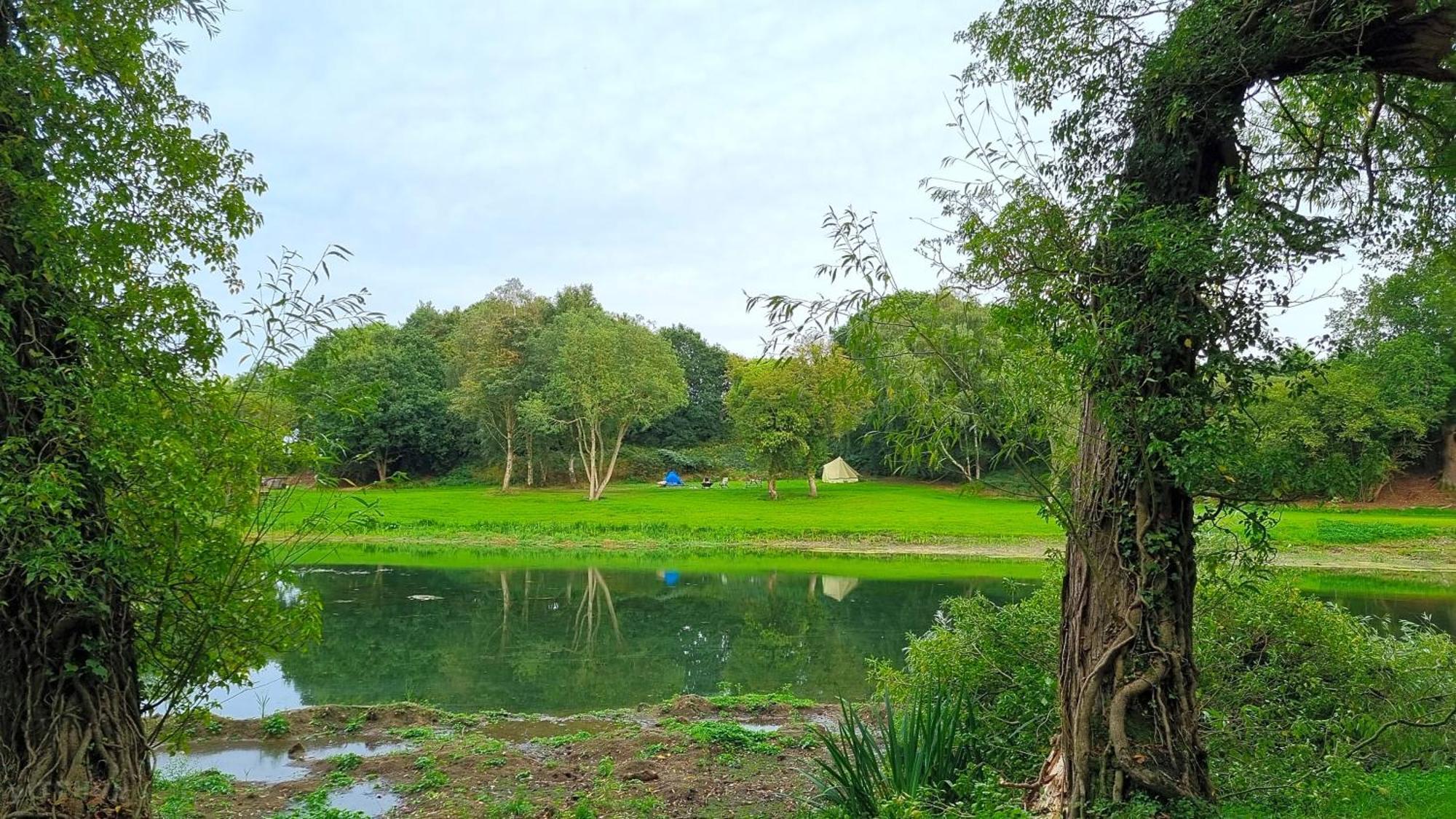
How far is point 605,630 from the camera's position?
1531cm

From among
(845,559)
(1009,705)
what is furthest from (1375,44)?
(845,559)

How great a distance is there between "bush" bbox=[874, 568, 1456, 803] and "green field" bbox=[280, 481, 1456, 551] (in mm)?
17434

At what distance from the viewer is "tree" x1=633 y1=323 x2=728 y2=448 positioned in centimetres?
5447

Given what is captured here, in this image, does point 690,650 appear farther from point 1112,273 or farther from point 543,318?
point 543,318

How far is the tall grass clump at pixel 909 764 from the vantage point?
5.28 metres

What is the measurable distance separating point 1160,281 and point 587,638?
1215 cm

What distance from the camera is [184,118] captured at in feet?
17.6

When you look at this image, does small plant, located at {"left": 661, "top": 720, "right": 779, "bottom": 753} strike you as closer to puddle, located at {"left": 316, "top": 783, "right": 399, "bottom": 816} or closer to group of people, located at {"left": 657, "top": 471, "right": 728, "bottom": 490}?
puddle, located at {"left": 316, "top": 783, "right": 399, "bottom": 816}

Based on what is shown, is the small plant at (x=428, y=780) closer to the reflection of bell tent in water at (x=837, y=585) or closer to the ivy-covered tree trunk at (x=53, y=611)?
the ivy-covered tree trunk at (x=53, y=611)

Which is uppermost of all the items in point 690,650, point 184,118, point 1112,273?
point 184,118

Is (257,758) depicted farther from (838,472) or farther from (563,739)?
(838,472)

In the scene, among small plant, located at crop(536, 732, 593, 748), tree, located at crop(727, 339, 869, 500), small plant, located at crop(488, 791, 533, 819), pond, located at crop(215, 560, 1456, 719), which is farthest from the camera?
tree, located at crop(727, 339, 869, 500)

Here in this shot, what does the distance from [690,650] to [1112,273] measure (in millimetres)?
10881

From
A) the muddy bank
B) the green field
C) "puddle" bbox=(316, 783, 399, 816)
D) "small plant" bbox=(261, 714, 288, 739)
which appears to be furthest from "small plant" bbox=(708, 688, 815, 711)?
the green field
